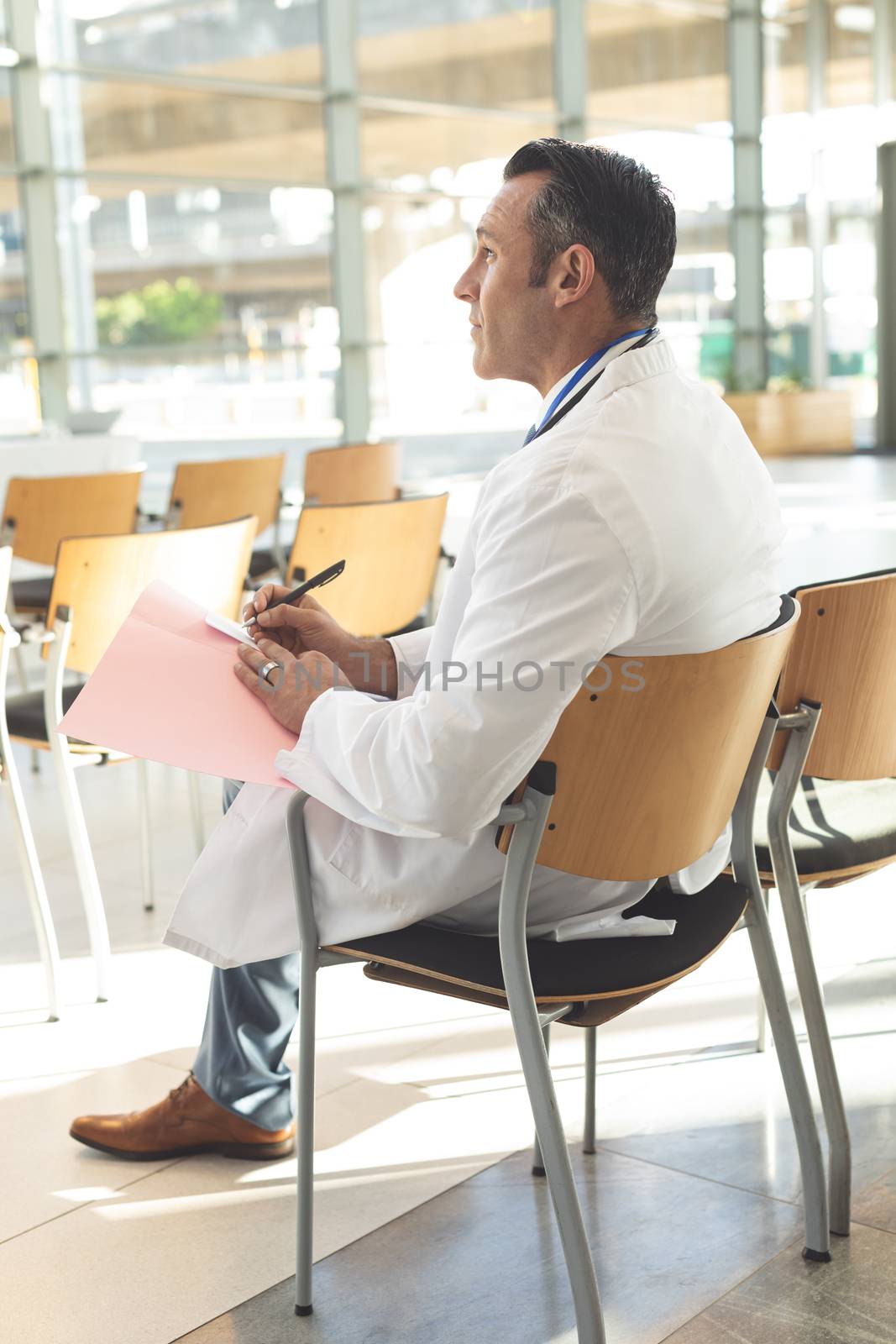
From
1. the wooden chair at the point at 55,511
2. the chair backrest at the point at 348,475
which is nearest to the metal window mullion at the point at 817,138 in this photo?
the chair backrest at the point at 348,475

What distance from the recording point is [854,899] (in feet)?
9.18

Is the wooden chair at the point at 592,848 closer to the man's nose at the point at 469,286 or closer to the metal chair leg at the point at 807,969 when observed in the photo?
the metal chair leg at the point at 807,969

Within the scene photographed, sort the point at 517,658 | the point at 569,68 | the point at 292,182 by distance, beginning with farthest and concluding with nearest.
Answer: the point at 569,68
the point at 292,182
the point at 517,658

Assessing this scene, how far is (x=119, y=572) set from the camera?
7.97ft

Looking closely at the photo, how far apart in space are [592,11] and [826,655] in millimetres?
10102

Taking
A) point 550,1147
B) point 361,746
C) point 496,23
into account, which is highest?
point 496,23

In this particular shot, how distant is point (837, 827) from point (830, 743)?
0.61ft

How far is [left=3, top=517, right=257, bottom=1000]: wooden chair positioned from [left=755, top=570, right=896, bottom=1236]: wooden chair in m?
1.17

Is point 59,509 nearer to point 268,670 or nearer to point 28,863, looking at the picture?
point 28,863

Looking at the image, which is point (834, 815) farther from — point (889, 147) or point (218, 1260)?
point (889, 147)

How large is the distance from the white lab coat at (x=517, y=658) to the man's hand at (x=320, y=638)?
0.77 feet

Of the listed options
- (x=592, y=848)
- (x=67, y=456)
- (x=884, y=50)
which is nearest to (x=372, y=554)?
(x=592, y=848)

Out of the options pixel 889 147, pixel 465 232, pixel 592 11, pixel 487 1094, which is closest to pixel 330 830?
pixel 487 1094

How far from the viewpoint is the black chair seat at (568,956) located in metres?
1.36
